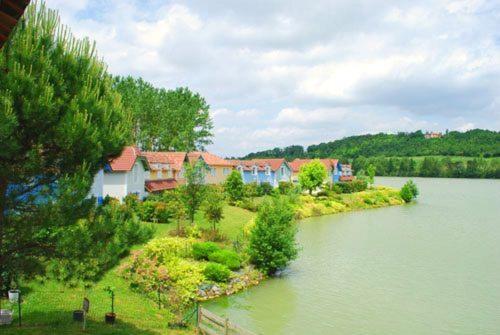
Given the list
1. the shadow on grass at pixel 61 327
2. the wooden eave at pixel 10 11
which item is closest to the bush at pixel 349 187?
the shadow on grass at pixel 61 327


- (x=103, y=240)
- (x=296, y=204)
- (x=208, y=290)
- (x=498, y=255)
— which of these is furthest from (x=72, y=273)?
(x=296, y=204)

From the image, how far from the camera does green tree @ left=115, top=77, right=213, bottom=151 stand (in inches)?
2341

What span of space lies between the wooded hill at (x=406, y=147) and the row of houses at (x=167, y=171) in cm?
6716

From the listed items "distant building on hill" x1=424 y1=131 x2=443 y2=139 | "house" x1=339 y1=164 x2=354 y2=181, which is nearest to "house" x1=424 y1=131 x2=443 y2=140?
"distant building on hill" x1=424 y1=131 x2=443 y2=139

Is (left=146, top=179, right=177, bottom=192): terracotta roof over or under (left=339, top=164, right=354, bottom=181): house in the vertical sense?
under

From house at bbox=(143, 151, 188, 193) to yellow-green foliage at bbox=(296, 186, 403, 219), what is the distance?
14.6 m

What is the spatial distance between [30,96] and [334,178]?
2950 inches

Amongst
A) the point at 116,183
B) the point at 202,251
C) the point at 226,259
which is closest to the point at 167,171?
the point at 116,183

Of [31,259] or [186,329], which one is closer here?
[31,259]

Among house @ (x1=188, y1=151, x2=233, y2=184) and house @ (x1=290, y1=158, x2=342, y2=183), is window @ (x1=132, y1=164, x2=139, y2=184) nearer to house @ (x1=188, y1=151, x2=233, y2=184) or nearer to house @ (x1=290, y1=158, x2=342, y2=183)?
house @ (x1=188, y1=151, x2=233, y2=184)

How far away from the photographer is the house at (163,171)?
4431 centimetres

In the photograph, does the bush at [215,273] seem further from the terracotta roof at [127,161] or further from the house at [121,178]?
→ the terracotta roof at [127,161]

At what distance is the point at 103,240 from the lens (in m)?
9.19

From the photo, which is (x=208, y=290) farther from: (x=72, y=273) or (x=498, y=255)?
(x=498, y=255)
